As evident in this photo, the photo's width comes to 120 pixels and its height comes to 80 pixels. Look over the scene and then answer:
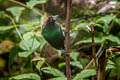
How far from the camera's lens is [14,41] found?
1.99 metres

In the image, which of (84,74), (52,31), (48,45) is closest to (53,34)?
(52,31)

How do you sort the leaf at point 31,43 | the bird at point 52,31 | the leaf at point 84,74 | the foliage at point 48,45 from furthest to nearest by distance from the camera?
the leaf at point 31,43
the foliage at point 48,45
the leaf at point 84,74
the bird at point 52,31

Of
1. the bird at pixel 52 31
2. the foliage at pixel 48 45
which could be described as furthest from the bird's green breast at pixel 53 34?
the foliage at pixel 48 45

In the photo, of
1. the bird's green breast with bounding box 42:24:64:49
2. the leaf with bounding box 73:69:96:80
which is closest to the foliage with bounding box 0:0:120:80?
the leaf with bounding box 73:69:96:80

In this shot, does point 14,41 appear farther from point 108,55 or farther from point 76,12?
point 108,55

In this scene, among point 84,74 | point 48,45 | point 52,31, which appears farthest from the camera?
point 48,45

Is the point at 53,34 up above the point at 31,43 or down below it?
above

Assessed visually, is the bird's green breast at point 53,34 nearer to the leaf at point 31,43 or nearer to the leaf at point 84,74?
the leaf at point 84,74

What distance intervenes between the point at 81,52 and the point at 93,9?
1.40ft

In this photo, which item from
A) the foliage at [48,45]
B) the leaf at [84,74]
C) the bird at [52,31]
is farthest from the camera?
the foliage at [48,45]

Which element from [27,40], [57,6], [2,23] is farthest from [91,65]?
[2,23]

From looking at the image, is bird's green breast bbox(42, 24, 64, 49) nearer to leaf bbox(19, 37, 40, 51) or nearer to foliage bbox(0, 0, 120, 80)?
foliage bbox(0, 0, 120, 80)

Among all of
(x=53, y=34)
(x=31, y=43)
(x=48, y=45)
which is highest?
(x=53, y=34)

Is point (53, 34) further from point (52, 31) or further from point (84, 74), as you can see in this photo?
point (84, 74)
